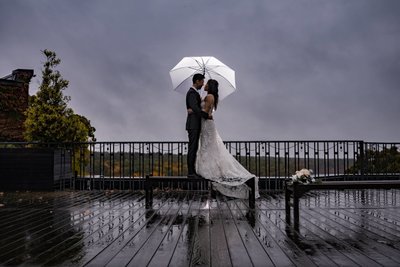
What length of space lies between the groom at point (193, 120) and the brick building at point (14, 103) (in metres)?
11.4

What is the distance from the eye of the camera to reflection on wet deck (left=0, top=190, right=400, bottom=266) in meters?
2.84

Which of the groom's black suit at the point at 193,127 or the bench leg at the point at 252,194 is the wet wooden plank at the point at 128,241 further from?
the bench leg at the point at 252,194

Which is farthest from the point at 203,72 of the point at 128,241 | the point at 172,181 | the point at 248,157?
the point at 128,241

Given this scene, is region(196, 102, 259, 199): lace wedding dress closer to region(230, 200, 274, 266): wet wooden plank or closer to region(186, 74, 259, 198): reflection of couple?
region(186, 74, 259, 198): reflection of couple

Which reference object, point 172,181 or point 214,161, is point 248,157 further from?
point 172,181

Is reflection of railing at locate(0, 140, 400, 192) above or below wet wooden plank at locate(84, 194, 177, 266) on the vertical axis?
above

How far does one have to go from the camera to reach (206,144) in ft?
21.0

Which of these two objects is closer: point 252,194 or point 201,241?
point 201,241

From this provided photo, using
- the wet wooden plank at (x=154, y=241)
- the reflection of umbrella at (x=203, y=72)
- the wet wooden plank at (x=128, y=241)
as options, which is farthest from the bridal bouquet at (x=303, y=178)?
the reflection of umbrella at (x=203, y=72)

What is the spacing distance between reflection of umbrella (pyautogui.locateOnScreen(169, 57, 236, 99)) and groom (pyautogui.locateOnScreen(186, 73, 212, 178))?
590mm

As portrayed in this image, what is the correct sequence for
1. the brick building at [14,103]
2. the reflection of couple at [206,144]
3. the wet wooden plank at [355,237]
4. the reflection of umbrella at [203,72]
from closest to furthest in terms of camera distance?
the wet wooden plank at [355,237]
the reflection of couple at [206,144]
the reflection of umbrella at [203,72]
the brick building at [14,103]

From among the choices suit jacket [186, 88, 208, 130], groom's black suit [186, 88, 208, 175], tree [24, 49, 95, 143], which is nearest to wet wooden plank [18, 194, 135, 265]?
groom's black suit [186, 88, 208, 175]

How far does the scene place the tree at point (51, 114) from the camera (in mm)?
9930

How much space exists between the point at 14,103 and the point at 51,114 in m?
6.73
